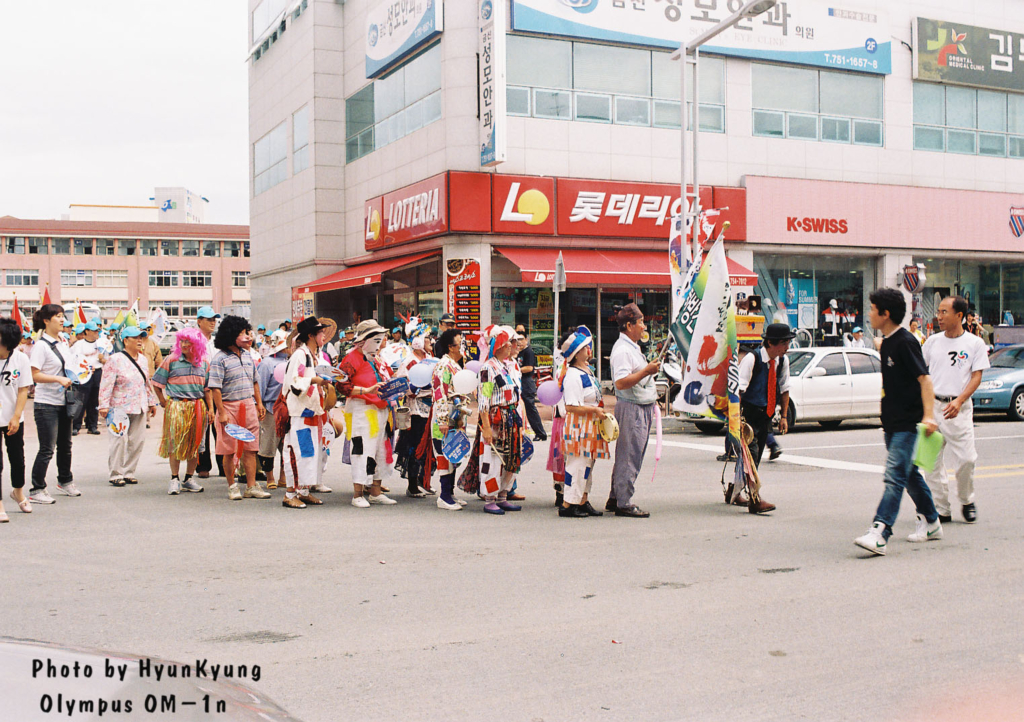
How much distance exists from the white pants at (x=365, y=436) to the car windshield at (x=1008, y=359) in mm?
13220

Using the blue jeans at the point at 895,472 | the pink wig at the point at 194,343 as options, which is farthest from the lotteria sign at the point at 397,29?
the blue jeans at the point at 895,472

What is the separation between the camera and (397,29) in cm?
2364

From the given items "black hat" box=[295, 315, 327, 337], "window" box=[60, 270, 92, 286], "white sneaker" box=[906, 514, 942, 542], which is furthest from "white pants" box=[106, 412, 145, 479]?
"window" box=[60, 270, 92, 286]

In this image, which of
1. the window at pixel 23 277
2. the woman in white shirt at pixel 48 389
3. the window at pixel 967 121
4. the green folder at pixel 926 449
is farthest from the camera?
the window at pixel 23 277

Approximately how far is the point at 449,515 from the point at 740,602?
361 centimetres

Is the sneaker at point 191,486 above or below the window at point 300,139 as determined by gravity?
below

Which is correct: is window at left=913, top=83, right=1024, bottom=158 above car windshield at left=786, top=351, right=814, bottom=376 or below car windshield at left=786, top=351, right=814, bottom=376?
above

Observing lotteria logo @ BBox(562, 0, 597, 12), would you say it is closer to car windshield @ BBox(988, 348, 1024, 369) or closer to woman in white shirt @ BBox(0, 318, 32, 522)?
car windshield @ BBox(988, 348, 1024, 369)

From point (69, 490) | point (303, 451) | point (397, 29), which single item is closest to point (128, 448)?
point (69, 490)

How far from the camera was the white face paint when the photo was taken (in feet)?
29.1

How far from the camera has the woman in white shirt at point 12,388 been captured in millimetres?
8039

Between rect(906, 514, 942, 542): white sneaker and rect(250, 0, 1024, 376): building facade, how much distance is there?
14313 mm

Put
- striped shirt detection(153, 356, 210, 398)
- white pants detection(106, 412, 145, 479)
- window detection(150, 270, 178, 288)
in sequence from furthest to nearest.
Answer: window detection(150, 270, 178, 288)
white pants detection(106, 412, 145, 479)
striped shirt detection(153, 356, 210, 398)

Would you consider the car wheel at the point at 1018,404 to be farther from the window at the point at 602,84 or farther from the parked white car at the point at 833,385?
the window at the point at 602,84
